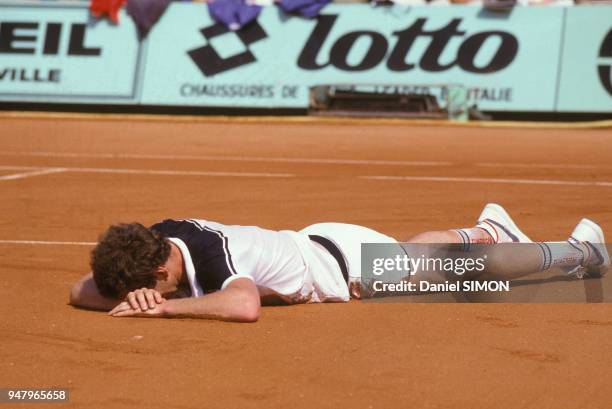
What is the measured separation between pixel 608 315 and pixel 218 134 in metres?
12.3

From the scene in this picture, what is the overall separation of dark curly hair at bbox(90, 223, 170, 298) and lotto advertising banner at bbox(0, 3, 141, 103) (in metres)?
14.8

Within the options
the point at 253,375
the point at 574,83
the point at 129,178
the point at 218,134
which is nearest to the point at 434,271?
the point at 253,375

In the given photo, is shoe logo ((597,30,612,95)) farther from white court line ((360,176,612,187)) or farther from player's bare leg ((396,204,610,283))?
player's bare leg ((396,204,610,283))

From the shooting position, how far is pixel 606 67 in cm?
1948

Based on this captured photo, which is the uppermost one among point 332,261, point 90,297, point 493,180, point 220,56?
point 332,261

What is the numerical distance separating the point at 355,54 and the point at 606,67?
12.9ft

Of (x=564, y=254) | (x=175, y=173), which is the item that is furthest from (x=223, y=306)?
(x=175, y=173)

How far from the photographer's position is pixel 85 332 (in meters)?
6.11

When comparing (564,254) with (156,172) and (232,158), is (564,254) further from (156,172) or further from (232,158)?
(232,158)

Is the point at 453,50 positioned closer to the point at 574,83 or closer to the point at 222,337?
the point at 574,83

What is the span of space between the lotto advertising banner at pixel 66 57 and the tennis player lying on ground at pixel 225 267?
14261mm

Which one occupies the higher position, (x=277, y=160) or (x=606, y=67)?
(x=606, y=67)

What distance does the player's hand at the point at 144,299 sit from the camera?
20.6 feet

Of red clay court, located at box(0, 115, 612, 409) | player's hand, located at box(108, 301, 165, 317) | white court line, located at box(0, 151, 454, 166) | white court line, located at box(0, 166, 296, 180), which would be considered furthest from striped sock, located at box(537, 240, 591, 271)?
white court line, located at box(0, 151, 454, 166)
